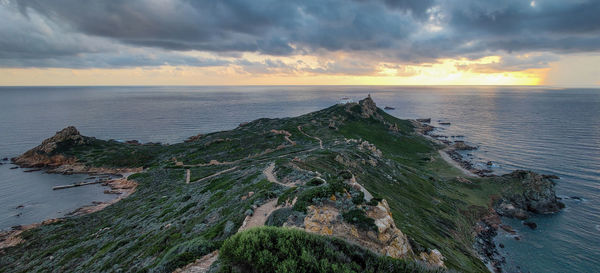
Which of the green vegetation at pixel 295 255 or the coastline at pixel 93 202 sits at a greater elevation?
the green vegetation at pixel 295 255

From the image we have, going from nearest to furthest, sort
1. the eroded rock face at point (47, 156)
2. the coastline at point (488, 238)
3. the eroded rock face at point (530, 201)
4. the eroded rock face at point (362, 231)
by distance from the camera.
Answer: the eroded rock face at point (362, 231), the coastline at point (488, 238), the eroded rock face at point (530, 201), the eroded rock face at point (47, 156)

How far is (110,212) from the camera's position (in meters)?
54.3

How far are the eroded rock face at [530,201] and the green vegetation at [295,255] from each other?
67.8 metres

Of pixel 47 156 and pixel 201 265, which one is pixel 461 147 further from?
pixel 47 156

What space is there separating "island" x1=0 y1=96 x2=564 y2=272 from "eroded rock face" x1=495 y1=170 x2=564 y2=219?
288mm

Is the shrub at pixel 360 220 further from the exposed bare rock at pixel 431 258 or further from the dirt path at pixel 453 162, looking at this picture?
the dirt path at pixel 453 162

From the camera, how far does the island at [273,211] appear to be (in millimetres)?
14398

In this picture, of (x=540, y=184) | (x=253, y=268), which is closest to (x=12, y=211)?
(x=253, y=268)

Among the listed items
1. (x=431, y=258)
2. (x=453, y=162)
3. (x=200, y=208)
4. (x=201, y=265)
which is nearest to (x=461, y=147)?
(x=453, y=162)

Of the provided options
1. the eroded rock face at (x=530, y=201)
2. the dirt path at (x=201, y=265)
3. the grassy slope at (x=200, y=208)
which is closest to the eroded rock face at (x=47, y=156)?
the grassy slope at (x=200, y=208)

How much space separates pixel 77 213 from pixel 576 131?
735 ft

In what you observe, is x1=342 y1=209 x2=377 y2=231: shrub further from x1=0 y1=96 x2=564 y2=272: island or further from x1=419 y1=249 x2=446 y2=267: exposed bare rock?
x1=419 y1=249 x2=446 y2=267: exposed bare rock

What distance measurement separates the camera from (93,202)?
6544cm

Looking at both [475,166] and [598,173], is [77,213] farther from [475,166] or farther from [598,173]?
[598,173]
